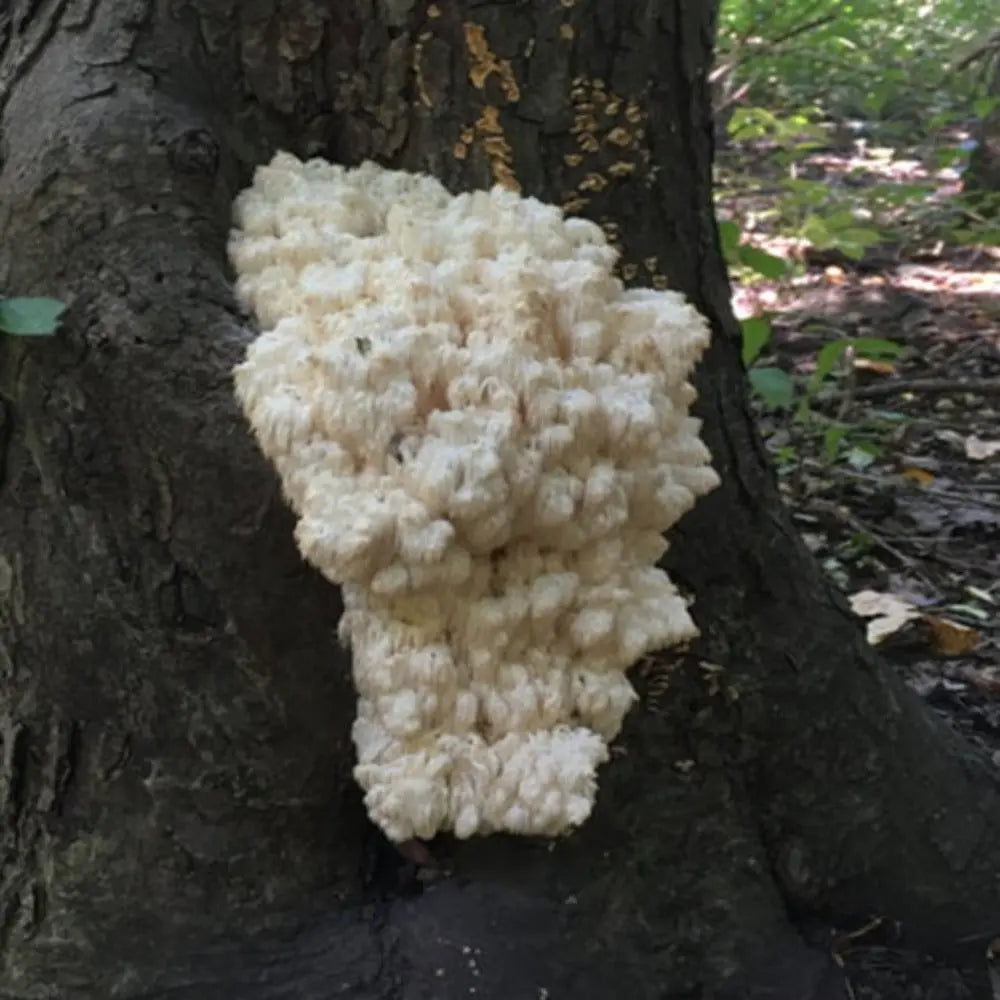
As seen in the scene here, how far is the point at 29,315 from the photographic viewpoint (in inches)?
58.9

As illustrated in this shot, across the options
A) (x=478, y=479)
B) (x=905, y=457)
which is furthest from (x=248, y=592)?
(x=905, y=457)

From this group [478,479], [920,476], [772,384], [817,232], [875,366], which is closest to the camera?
[478,479]

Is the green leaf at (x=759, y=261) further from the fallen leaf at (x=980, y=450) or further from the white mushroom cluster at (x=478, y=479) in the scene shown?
the white mushroom cluster at (x=478, y=479)

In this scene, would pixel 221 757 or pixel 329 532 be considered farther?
pixel 221 757

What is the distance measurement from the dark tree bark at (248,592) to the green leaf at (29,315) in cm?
8

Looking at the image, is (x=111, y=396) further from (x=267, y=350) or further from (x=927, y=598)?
(x=927, y=598)

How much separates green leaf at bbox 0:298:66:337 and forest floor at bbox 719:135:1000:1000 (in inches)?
60.2

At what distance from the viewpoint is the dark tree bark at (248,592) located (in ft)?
5.32

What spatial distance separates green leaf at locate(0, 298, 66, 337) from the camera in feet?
4.86

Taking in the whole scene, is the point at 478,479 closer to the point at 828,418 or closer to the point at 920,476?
the point at 920,476

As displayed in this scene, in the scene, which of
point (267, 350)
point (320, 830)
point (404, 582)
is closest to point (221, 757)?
point (320, 830)

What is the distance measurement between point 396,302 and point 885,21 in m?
10.0

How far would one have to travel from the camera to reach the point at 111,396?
5.22ft

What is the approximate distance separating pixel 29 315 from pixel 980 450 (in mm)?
3624
